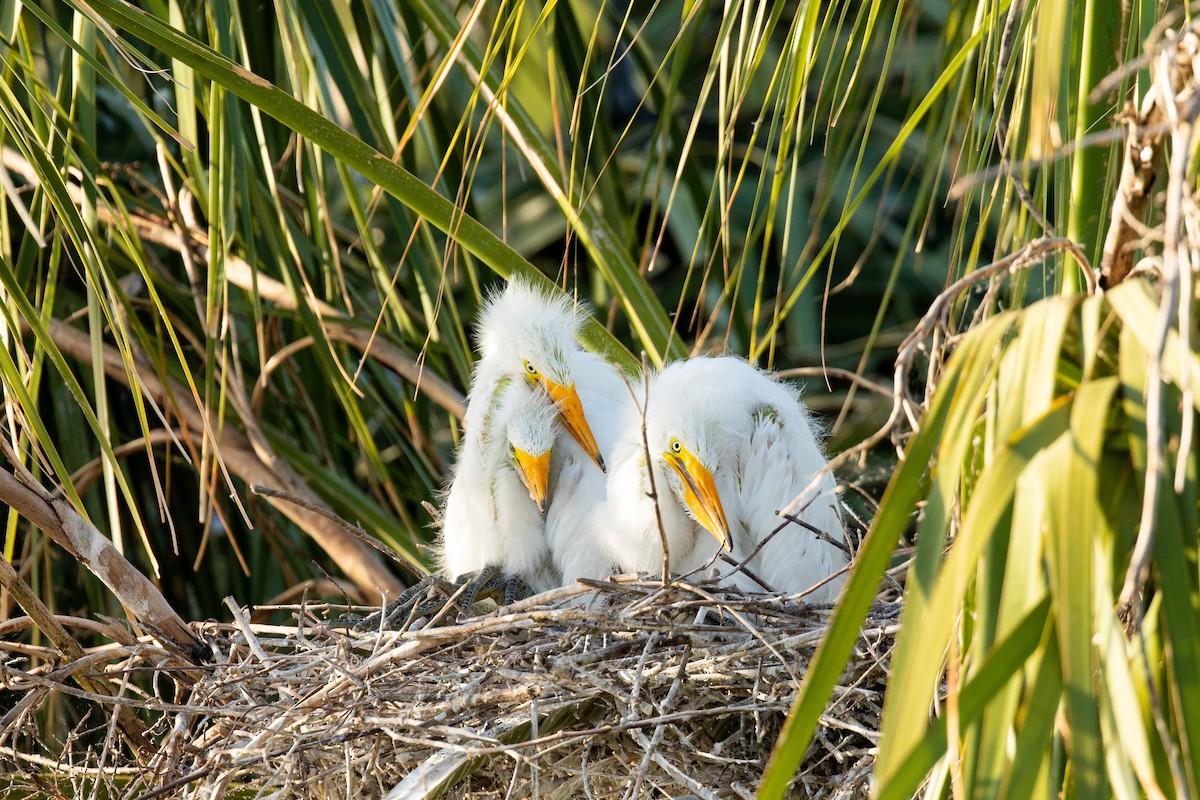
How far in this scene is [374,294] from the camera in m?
4.52

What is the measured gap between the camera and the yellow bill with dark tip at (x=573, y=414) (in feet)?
9.46

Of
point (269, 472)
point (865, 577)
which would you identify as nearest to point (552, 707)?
point (865, 577)

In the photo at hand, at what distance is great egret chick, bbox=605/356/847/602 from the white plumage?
0.14 m

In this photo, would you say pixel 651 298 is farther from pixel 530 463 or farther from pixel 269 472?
pixel 269 472

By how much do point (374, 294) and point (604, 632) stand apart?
2674 mm

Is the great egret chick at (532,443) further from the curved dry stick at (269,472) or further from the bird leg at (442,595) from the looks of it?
the curved dry stick at (269,472)

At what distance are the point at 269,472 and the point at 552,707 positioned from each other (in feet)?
4.98

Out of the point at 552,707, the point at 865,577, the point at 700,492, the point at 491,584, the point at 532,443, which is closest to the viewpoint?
the point at 865,577

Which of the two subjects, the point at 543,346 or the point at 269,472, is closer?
the point at 543,346

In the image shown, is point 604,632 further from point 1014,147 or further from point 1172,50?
point 1172,50

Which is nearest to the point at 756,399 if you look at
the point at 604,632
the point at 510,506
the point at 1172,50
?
the point at 510,506

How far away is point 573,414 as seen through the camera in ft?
9.48

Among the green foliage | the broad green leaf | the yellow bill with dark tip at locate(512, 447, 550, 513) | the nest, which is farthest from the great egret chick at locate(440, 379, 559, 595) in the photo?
the broad green leaf

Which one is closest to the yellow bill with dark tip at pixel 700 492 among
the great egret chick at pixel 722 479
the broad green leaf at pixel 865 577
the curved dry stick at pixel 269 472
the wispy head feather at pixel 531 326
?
the great egret chick at pixel 722 479
